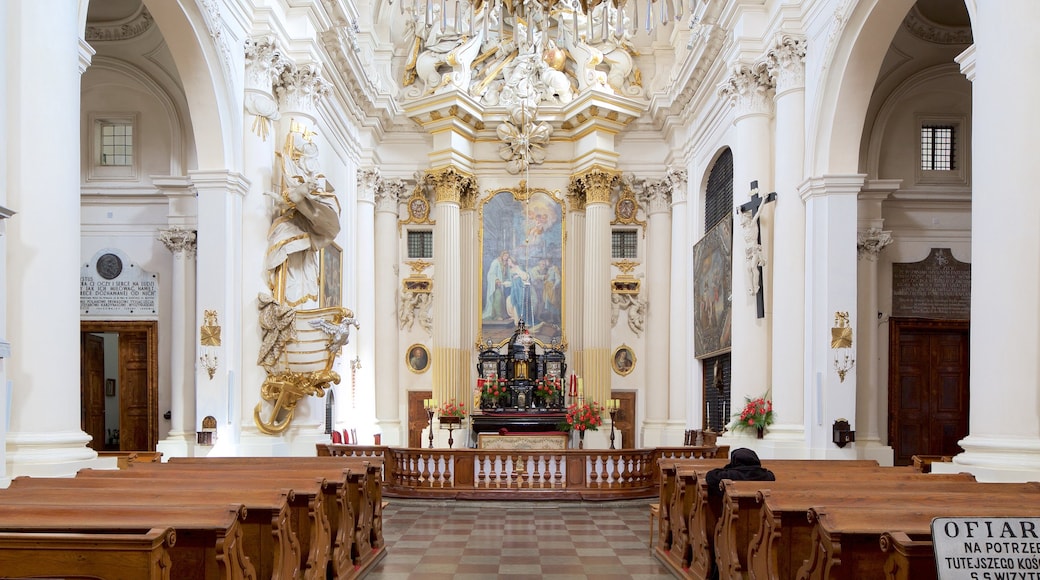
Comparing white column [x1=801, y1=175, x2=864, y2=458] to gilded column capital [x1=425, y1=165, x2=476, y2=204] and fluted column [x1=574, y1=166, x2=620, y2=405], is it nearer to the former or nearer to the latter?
fluted column [x1=574, y1=166, x2=620, y2=405]

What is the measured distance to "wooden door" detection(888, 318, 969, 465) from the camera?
15047 mm

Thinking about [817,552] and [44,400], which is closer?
[817,552]

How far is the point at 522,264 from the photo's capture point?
22594mm

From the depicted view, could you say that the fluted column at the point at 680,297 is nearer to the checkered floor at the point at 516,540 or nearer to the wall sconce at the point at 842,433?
the checkered floor at the point at 516,540

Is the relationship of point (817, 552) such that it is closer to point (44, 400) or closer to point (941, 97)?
point (44, 400)

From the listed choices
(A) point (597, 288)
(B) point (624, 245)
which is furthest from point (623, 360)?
(B) point (624, 245)

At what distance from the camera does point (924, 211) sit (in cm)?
A: 1516

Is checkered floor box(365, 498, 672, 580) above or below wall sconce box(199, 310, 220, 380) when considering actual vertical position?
below

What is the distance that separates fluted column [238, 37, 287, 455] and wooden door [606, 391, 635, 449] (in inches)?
426

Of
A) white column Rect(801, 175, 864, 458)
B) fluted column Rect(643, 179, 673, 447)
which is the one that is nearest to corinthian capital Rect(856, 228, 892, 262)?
white column Rect(801, 175, 864, 458)

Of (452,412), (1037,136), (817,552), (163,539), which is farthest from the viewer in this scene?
(452,412)

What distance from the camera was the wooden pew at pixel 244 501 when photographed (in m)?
5.93

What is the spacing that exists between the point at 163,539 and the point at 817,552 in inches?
146

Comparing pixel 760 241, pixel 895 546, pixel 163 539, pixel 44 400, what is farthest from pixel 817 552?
pixel 760 241
